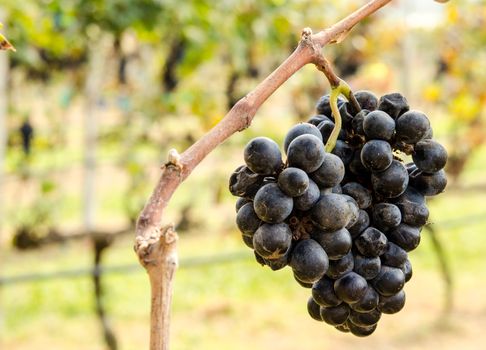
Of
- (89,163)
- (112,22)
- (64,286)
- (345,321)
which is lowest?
(345,321)

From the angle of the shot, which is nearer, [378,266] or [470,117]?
[378,266]

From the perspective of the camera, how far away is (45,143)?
854 cm

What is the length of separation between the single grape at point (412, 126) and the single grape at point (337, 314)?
267 mm

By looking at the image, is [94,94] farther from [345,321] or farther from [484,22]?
[345,321]

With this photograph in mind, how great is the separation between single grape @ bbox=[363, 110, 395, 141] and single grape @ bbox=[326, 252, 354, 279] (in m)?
0.18

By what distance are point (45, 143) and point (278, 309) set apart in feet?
14.3

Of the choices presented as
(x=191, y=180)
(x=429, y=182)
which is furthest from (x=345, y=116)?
(x=191, y=180)

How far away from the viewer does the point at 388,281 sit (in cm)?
101

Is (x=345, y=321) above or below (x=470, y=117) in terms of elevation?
below

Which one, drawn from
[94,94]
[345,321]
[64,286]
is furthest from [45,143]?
[345,321]

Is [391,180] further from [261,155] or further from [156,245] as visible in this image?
[156,245]

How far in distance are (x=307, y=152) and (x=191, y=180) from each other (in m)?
8.89

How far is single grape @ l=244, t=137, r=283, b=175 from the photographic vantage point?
3.00 feet

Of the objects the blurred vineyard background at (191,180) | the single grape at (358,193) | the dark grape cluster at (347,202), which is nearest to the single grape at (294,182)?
the dark grape cluster at (347,202)
